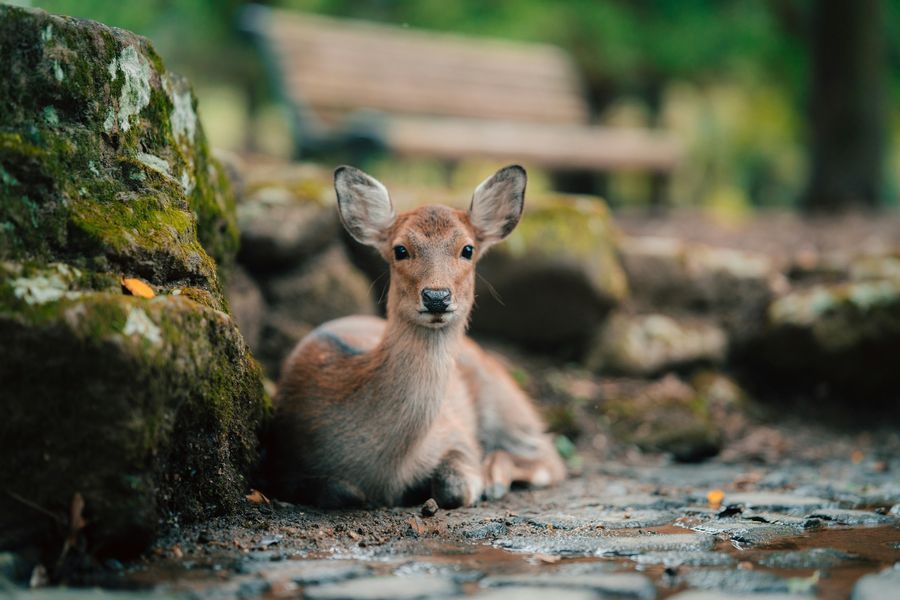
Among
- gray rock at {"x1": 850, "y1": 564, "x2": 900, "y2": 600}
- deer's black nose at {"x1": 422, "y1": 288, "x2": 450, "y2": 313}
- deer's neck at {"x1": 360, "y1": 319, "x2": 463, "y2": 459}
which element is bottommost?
gray rock at {"x1": 850, "y1": 564, "x2": 900, "y2": 600}

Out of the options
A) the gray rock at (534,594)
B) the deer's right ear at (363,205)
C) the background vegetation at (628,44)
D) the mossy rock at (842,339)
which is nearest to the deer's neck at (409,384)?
the deer's right ear at (363,205)

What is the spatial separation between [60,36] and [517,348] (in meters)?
4.55

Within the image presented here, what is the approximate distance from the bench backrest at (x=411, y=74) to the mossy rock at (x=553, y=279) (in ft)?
10.2

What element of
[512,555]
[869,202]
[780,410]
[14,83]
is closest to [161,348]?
[14,83]

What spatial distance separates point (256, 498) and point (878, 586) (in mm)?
2498

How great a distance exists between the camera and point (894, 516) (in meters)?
4.51

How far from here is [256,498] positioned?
4.46m

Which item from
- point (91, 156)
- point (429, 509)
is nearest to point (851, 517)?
point (429, 509)

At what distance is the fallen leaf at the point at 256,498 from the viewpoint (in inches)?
174

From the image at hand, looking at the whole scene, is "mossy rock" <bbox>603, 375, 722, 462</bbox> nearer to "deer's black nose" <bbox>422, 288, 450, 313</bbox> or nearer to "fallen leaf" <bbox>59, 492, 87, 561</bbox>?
"deer's black nose" <bbox>422, 288, 450, 313</bbox>

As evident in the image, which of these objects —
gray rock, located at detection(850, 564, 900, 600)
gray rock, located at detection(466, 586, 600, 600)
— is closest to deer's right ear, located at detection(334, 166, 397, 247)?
gray rock, located at detection(466, 586, 600, 600)

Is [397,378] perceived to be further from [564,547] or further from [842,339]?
[842,339]

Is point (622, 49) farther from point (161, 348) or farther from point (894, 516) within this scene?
point (161, 348)

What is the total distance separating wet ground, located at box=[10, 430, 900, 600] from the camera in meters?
3.22
